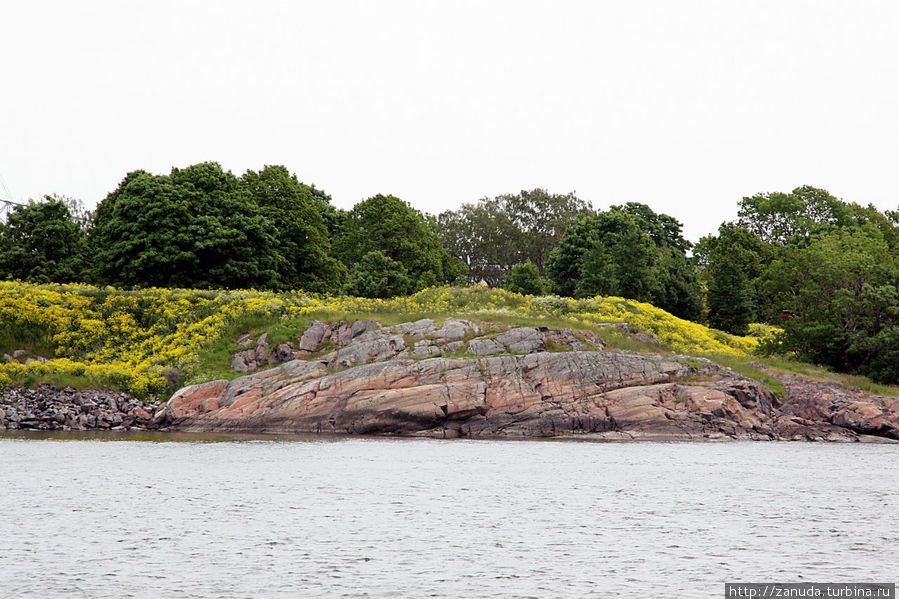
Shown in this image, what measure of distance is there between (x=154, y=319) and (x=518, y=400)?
2932 cm

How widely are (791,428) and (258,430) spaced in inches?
1205

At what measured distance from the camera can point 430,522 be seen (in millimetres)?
21688

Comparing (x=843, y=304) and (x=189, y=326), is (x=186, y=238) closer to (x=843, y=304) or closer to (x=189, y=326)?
(x=189, y=326)

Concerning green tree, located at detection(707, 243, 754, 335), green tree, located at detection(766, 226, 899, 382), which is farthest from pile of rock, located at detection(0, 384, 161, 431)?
green tree, located at detection(707, 243, 754, 335)

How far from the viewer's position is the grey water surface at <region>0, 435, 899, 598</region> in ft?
51.3

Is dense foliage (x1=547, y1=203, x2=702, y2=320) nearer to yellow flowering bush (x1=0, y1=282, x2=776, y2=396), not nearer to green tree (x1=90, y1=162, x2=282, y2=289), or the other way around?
yellow flowering bush (x1=0, y1=282, x2=776, y2=396)

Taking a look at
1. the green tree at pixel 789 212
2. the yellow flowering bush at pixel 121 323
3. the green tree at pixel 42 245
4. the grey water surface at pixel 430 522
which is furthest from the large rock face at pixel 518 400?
the green tree at pixel 789 212

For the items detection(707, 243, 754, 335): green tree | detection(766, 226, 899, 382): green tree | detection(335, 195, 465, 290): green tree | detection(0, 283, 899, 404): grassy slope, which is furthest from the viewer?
detection(335, 195, 465, 290): green tree

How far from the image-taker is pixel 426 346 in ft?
169

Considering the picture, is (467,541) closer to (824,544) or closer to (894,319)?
(824,544)

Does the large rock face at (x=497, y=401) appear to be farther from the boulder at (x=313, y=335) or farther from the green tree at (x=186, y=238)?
the green tree at (x=186, y=238)

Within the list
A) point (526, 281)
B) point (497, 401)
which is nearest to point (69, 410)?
point (497, 401)

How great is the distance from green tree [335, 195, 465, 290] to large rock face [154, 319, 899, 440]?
152 feet

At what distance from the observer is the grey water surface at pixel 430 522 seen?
15633 mm
